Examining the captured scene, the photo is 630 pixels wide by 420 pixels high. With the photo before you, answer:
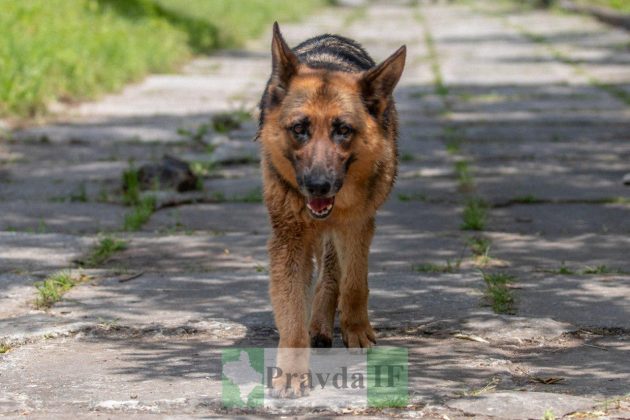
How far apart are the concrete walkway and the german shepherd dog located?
1.01ft

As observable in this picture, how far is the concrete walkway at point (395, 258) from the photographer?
4945 millimetres

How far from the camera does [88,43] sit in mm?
14578

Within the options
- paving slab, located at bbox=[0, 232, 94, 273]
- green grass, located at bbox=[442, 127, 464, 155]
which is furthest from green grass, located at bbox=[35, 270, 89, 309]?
green grass, located at bbox=[442, 127, 464, 155]

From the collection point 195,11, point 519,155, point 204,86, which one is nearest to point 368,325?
point 519,155

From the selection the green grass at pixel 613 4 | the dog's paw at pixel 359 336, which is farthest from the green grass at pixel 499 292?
the green grass at pixel 613 4

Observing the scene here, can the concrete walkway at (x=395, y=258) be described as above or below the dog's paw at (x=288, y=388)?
above

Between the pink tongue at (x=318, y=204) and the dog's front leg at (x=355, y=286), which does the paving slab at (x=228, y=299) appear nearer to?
the dog's front leg at (x=355, y=286)

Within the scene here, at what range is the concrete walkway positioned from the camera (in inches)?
195

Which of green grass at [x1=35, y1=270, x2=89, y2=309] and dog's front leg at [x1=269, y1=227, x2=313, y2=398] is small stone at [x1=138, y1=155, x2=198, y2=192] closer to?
green grass at [x1=35, y1=270, x2=89, y2=309]

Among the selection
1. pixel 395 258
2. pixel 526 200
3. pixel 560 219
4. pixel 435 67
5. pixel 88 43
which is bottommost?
pixel 395 258

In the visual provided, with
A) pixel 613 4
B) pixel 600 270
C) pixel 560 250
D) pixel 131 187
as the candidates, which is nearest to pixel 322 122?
pixel 600 270

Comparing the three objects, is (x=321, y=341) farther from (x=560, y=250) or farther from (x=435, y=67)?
(x=435, y=67)

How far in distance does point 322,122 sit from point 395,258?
2.26 m

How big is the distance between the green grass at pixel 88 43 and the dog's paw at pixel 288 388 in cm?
768
